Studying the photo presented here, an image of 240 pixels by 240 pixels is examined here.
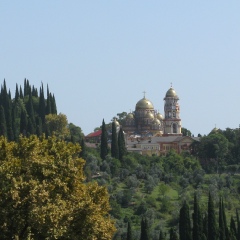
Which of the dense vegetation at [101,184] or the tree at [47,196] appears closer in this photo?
the tree at [47,196]

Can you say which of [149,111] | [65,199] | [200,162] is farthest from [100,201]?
[149,111]

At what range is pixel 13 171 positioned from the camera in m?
37.9

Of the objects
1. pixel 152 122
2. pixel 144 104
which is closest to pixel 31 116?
pixel 144 104

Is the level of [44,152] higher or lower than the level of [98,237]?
higher

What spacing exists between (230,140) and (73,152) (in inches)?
3281

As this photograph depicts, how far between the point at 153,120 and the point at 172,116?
2776 millimetres

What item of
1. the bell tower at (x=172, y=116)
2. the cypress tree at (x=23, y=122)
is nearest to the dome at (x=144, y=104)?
the bell tower at (x=172, y=116)

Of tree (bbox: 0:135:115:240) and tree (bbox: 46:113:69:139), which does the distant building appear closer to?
tree (bbox: 46:113:69:139)

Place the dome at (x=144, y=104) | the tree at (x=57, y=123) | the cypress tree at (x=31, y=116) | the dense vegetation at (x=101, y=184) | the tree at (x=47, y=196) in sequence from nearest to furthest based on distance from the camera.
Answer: the tree at (x=47, y=196) < the dense vegetation at (x=101, y=184) < the cypress tree at (x=31, y=116) < the tree at (x=57, y=123) < the dome at (x=144, y=104)

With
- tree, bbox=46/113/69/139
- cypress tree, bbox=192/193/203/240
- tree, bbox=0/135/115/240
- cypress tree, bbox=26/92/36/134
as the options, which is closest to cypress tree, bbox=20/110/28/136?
cypress tree, bbox=26/92/36/134

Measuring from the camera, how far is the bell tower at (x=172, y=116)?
438ft

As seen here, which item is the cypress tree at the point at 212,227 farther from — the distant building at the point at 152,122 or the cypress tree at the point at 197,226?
the distant building at the point at 152,122

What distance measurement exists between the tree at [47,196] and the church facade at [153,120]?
93014 mm

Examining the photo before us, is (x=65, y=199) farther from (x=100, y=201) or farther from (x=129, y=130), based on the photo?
(x=129, y=130)
